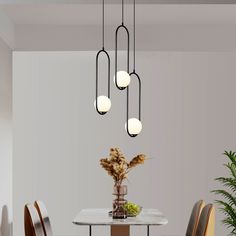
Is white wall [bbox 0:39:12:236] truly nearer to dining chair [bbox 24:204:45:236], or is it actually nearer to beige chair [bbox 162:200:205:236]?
dining chair [bbox 24:204:45:236]

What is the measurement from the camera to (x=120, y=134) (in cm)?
873

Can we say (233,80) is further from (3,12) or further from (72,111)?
(3,12)

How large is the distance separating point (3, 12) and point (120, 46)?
3.99 feet

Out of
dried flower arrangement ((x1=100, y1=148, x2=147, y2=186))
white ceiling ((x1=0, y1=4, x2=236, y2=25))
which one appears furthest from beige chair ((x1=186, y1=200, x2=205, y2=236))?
white ceiling ((x1=0, y1=4, x2=236, y2=25))

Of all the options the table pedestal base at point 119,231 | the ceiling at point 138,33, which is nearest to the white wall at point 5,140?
the ceiling at point 138,33

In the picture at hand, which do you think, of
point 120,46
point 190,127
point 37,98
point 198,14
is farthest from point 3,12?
point 190,127

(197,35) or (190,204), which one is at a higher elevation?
(197,35)

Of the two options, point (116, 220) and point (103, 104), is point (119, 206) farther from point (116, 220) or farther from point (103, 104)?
point (103, 104)

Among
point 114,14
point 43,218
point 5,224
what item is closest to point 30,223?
point 43,218

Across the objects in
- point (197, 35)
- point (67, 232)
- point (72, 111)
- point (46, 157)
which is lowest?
point (67, 232)

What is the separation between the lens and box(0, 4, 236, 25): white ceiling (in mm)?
5875

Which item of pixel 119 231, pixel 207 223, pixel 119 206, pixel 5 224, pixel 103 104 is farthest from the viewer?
pixel 5 224

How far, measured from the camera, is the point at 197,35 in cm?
660

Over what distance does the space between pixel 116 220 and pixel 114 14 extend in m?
2.02
